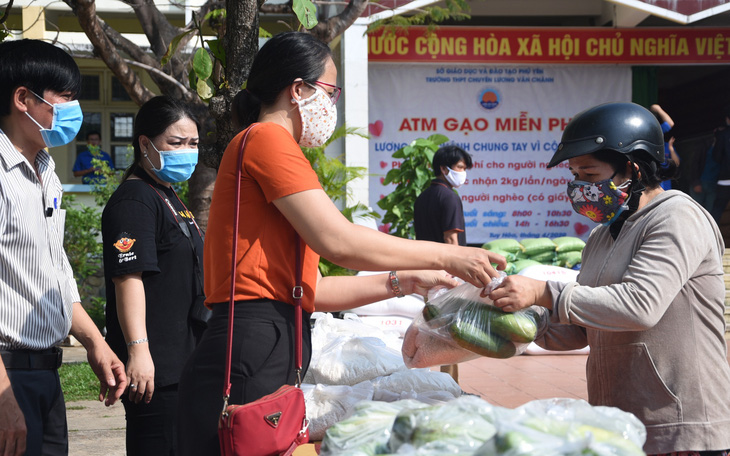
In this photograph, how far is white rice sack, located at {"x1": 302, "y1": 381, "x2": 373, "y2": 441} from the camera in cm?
286

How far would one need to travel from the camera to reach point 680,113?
14.8 m

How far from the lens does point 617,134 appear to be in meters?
2.33


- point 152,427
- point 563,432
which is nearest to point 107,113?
point 152,427

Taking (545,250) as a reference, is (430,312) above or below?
above

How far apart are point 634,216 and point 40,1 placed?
10.7 metres

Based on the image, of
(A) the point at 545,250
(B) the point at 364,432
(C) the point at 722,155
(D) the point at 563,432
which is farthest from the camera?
(C) the point at 722,155

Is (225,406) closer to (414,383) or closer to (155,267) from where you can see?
(155,267)

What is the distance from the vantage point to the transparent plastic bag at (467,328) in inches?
91.4

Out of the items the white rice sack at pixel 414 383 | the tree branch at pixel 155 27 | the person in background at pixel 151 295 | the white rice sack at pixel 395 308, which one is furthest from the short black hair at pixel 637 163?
the tree branch at pixel 155 27

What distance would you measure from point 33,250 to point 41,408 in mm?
485

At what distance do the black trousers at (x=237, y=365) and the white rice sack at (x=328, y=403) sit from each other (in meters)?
0.76

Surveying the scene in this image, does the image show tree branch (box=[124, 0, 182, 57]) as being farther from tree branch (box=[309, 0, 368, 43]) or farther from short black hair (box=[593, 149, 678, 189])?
short black hair (box=[593, 149, 678, 189])

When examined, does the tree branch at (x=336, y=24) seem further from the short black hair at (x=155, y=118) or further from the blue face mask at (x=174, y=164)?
the blue face mask at (x=174, y=164)

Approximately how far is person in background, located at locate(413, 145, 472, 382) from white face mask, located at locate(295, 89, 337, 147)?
15.2 feet
